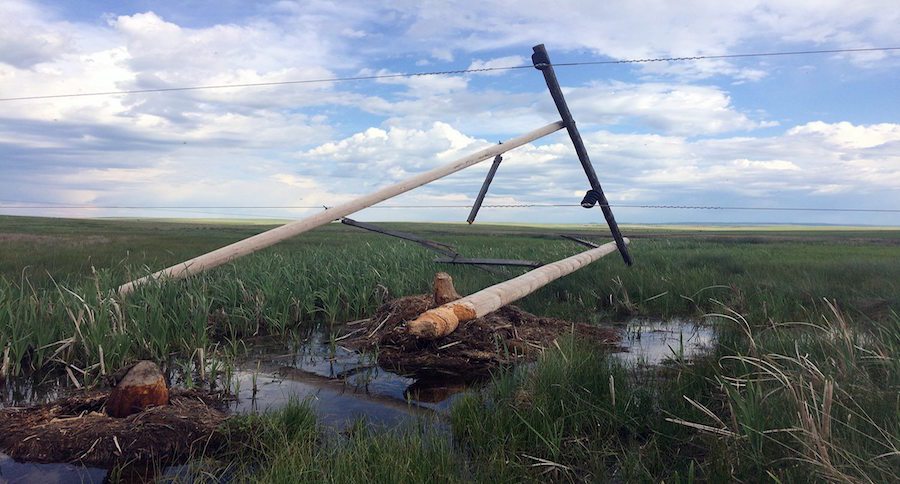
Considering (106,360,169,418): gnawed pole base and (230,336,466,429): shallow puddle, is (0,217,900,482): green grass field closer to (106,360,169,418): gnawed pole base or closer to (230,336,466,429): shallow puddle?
(230,336,466,429): shallow puddle

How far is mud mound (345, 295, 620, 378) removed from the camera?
214 inches

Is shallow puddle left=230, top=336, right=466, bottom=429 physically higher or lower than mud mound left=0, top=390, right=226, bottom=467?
lower

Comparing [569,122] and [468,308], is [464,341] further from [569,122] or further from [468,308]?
[569,122]

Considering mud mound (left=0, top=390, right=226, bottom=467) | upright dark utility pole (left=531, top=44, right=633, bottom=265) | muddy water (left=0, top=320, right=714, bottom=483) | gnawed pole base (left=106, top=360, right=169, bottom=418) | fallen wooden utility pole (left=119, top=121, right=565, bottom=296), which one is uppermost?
upright dark utility pole (left=531, top=44, right=633, bottom=265)

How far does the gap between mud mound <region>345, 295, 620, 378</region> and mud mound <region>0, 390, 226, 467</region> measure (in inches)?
82.2

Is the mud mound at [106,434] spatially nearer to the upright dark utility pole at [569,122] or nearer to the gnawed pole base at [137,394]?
the gnawed pole base at [137,394]

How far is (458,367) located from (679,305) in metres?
4.82

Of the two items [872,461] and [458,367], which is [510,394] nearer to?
[458,367]

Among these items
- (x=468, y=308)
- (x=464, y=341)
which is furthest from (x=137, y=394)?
(x=464, y=341)

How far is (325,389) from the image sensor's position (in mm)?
4719

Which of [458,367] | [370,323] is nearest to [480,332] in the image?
[458,367]

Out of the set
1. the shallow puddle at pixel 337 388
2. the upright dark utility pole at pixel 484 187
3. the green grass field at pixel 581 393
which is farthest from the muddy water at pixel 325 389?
the upright dark utility pole at pixel 484 187

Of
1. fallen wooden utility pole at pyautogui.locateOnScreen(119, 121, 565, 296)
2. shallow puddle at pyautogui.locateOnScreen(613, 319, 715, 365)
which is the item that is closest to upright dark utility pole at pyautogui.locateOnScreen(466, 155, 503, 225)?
fallen wooden utility pole at pyautogui.locateOnScreen(119, 121, 565, 296)

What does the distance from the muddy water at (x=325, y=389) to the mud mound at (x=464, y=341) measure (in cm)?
23
